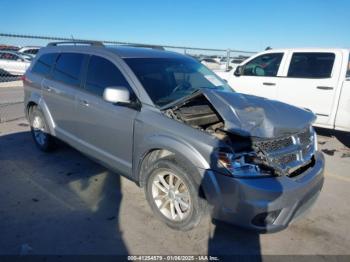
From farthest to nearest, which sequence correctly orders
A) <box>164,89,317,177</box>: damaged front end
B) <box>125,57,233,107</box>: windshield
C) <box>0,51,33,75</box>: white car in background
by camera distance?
<box>0,51,33,75</box>: white car in background, <box>125,57,233,107</box>: windshield, <box>164,89,317,177</box>: damaged front end

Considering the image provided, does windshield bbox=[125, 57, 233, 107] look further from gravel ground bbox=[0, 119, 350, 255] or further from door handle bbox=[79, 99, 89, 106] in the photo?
gravel ground bbox=[0, 119, 350, 255]

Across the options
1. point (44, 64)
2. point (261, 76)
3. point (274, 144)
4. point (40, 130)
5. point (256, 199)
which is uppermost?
point (44, 64)

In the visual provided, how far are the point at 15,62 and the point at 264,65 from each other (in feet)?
50.5

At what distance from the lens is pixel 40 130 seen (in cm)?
552

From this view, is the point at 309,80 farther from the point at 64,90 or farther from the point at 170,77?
the point at 64,90

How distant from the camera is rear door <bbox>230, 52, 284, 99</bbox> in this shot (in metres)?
7.39

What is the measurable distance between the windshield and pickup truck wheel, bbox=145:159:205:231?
2.40 feet

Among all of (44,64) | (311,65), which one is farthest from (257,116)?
(311,65)

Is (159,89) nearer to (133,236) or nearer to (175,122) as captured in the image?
(175,122)

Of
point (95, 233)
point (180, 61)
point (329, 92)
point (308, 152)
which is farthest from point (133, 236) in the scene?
point (329, 92)

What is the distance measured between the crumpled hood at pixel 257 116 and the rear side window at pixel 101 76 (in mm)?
1130

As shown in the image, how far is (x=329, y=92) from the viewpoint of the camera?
6566mm

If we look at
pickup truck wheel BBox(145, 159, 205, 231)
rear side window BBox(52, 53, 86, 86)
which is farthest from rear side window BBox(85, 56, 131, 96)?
pickup truck wheel BBox(145, 159, 205, 231)

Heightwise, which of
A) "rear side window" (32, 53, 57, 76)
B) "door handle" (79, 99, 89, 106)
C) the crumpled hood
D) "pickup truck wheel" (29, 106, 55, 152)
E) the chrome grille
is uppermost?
"rear side window" (32, 53, 57, 76)
